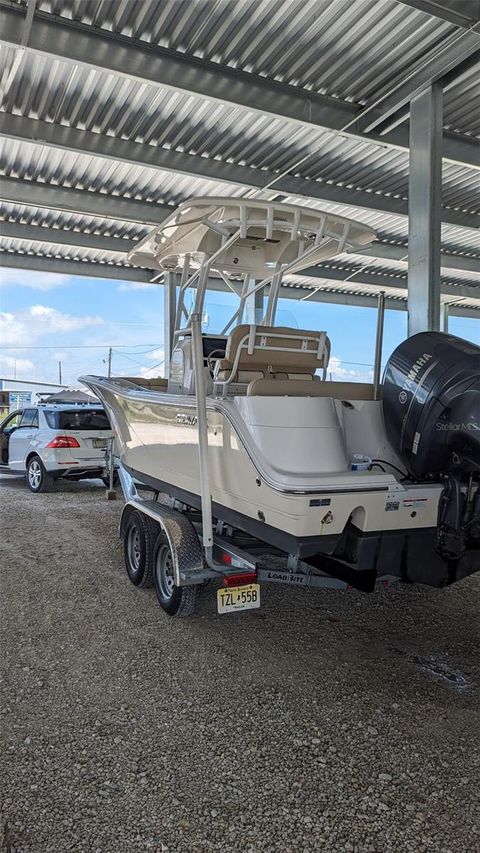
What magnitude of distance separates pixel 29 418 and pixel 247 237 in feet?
20.2

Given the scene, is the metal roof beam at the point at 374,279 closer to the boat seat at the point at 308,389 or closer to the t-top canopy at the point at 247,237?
the t-top canopy at the point at 247,237

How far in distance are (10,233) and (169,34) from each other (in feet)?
21.1

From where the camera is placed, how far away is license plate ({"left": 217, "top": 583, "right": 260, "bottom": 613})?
322 centimetres

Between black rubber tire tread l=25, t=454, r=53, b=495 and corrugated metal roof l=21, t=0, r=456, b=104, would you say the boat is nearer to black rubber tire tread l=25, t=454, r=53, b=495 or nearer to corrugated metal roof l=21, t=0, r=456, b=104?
corrugated metal roof l=21, t=0, r=456, b=104

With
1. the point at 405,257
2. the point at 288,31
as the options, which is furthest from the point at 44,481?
the point at 405,257

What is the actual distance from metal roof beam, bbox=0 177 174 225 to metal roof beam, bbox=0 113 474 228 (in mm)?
1916

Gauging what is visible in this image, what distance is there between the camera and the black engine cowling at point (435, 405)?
2.99 meters

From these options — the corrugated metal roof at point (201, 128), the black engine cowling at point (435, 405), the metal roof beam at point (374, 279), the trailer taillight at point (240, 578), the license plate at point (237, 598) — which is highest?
the corrugated metal roof at point (201, 128)

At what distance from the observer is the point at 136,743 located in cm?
259

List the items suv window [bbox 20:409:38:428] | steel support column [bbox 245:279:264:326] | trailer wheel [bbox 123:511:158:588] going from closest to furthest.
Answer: trailer wheel [bbox 123:511:158:588] < suv window [bbox 20:409:38:428] < steel support column [bbox 245:279:264:326]

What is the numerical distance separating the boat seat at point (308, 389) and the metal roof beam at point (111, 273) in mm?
6577

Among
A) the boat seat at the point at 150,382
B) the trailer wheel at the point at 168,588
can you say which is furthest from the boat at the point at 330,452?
the boat seat at the point at 150,382

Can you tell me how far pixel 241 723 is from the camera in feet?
9.05

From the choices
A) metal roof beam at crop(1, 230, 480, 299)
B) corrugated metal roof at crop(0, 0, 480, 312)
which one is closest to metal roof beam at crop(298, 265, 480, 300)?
metal roof beam at crop(1, 230, 480, 299)
